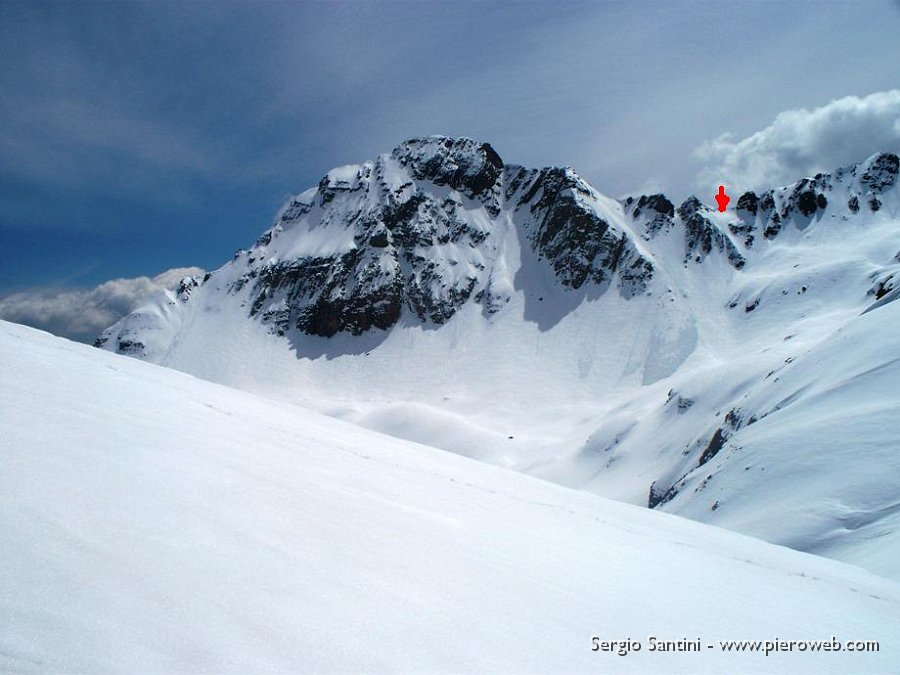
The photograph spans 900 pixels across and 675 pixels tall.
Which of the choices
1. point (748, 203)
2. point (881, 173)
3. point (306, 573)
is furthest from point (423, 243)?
point (306, 573)

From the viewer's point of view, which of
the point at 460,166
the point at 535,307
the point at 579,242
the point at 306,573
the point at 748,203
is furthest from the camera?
the point at 460,166

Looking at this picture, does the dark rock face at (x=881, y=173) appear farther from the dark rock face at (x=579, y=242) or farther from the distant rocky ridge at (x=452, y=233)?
the dark rock face at (x=579, y=242)

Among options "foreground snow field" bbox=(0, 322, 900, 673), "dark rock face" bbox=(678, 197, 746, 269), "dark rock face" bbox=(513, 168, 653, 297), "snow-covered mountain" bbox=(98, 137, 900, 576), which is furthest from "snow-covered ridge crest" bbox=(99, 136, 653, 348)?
"foreground snow field" bbox=(0, 322, 900, 673)

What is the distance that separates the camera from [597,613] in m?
4.14

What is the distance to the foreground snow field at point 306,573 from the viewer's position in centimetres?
262

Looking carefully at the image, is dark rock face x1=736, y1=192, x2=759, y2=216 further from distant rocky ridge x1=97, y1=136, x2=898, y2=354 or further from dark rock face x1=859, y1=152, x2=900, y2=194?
dark rock face x1=859, y1=152, x2=900, y2=194

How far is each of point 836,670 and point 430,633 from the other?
370 centimetres

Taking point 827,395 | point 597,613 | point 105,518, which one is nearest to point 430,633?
point 597,613

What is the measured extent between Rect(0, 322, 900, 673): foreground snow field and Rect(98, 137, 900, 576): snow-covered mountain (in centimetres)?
2633

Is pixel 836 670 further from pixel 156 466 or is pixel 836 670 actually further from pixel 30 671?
pixel 156 466

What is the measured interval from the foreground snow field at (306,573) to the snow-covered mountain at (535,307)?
86.4 feet

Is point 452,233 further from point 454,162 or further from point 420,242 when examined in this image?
point 454,162

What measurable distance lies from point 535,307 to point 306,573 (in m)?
121

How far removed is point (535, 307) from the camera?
12181 cm
